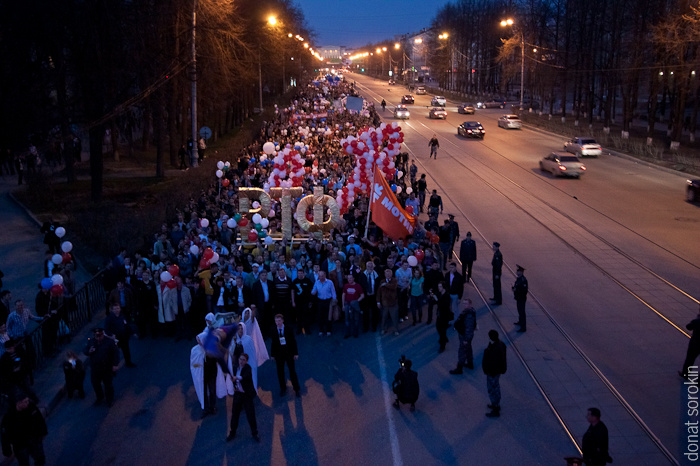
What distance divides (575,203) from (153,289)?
58.9 feet

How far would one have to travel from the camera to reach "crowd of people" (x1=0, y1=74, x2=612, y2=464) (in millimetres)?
9031

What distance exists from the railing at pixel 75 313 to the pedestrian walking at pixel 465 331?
713 cm

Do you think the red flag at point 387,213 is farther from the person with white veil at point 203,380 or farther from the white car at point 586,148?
the white car at point 586,148

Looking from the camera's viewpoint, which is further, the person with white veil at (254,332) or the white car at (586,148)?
the white car at (586,148)

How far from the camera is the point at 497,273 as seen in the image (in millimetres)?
13406

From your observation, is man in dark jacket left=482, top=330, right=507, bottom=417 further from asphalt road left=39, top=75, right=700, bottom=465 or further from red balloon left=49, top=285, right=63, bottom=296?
red balloon left=49, top=285, right=63, bottom=296

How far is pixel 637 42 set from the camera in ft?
140

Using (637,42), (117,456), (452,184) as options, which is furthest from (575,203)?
(637,42)

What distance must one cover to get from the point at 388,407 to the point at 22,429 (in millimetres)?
4934

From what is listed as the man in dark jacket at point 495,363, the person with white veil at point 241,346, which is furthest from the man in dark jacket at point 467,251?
the person with white veil at point 241,346

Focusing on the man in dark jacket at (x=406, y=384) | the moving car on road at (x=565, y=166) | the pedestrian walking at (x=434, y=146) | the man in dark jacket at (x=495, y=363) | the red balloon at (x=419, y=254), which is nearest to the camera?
the man in dark jacket at (x=495, y=363)

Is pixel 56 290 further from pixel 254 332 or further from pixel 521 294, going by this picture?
pixel 521 294

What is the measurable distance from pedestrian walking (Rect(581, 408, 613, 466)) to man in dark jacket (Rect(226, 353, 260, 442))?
13.9ft

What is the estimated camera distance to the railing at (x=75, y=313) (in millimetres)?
10531
